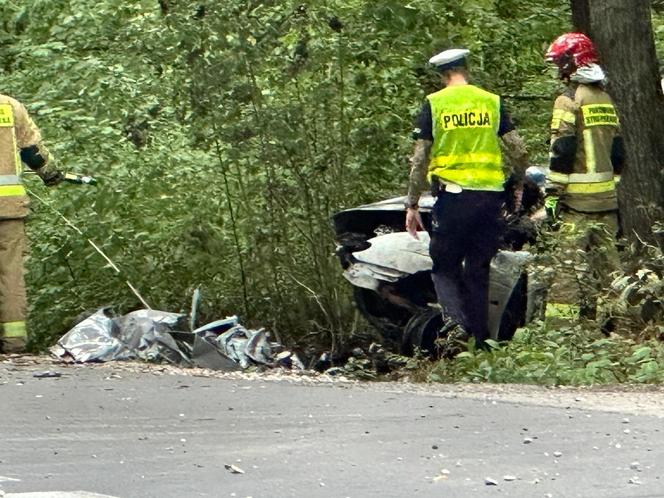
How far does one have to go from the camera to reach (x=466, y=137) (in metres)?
10.8

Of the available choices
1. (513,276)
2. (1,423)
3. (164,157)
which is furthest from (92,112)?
(1,423)

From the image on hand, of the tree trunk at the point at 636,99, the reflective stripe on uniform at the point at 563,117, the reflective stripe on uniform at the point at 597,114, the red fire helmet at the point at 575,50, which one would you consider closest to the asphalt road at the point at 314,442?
the reflective stripe on uniform at the point at 563,117

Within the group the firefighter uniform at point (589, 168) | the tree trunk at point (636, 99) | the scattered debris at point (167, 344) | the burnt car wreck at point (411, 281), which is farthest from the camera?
the tree trunk at point (636, 99)

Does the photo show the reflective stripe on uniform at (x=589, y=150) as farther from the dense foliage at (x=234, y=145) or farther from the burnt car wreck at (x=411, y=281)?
the dense foliage at (x=234, y=145)

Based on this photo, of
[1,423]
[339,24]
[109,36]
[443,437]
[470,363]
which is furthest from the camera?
[109,36]

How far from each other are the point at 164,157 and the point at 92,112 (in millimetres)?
953

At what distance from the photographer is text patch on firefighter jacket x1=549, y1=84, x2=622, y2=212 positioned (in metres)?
11.4

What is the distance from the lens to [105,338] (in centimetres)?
1112

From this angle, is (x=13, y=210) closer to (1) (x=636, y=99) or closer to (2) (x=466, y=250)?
(2) (x=466, y=250)

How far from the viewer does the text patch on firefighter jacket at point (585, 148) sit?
37.4 ft

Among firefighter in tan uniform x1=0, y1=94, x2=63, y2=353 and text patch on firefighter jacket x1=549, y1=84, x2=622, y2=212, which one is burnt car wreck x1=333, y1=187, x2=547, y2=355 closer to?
text patch on firefighter jacket x1=549, y1=84, x2=622, y2=212

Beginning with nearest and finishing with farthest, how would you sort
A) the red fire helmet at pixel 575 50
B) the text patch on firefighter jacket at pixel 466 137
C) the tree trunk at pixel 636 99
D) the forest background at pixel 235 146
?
1. the text patch on firefighter jacket at pixel 466 137
2. the red fire helmet at pixel 575 50
3. the tree trunk at pixel 636 99
4. the forest background at pixel 235 146

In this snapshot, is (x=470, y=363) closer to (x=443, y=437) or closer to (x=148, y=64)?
(x=443, y=437)

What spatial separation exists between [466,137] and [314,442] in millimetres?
3925
